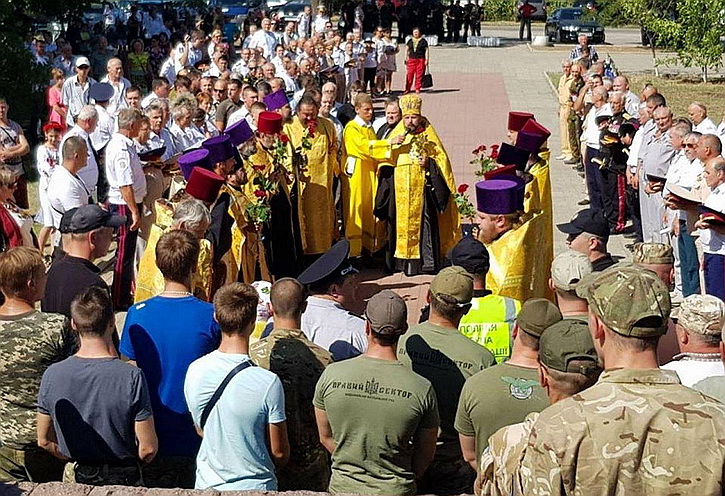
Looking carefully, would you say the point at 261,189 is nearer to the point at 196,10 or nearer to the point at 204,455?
the point at 204,455

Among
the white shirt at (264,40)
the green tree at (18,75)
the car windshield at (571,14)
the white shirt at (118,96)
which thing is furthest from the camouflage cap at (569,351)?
the car windshield at (571,14)

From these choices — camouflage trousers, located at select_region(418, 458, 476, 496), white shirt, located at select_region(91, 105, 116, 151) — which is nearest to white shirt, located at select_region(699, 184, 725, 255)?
camouflage trousers, located at select_region(418, 458, 476, 496)

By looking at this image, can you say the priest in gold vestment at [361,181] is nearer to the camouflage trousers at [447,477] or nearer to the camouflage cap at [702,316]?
the camouflage trousers at [447,477]

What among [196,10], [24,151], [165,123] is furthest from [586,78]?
[196,10]

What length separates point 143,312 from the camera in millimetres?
5160

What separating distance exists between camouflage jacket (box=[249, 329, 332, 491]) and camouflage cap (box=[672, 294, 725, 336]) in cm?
171

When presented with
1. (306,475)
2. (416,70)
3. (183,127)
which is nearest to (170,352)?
(306,475)

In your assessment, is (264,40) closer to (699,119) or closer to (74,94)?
(74,94)

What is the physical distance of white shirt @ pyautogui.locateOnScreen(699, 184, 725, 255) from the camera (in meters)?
8.20

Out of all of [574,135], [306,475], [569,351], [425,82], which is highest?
[569,351]

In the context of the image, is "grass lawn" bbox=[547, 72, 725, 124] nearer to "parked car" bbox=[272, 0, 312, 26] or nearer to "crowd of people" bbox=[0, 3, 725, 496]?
"crowd of people" bbox=[0, 3, 725, 496]

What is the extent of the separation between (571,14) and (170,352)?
3939cm

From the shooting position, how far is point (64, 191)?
9.01m

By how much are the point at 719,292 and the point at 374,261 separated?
4103 millimetres
